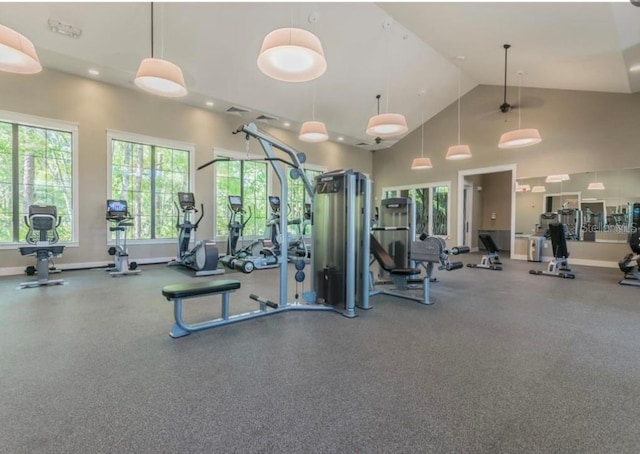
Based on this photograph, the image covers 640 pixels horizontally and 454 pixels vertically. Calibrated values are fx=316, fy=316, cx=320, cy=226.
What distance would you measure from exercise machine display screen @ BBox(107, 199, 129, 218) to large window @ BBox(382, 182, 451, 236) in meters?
8.86

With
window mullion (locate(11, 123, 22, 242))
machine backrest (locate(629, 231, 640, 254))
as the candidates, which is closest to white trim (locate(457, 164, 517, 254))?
machine backrest (locate(629, 231, 640, 254))

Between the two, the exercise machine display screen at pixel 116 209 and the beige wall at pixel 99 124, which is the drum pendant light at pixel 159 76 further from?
the beige wall at pixel 99 124

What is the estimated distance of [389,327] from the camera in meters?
3.38

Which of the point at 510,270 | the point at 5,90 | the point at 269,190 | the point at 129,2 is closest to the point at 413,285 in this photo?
the point at 510,270

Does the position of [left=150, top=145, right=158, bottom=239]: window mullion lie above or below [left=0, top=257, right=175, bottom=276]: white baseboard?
above

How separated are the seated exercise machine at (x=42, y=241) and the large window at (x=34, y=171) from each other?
63 cm

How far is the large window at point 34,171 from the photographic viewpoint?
6.20 meters

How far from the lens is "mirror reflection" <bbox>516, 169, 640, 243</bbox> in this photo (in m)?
7.61

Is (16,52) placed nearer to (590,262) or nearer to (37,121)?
(37,121)

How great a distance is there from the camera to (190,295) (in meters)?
3.04

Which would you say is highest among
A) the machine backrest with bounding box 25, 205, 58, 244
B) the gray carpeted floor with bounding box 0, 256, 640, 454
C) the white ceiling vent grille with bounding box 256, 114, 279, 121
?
the white ceiling vent grille with bounding box 256, 114, 279, 121

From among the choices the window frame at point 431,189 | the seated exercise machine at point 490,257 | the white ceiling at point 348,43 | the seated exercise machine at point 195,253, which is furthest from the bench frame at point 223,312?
the window frame at point 431,189

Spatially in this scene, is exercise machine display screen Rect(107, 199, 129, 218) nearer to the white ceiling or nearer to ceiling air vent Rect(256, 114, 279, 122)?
the white ceiling

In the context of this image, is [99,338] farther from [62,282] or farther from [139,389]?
[62,282]
